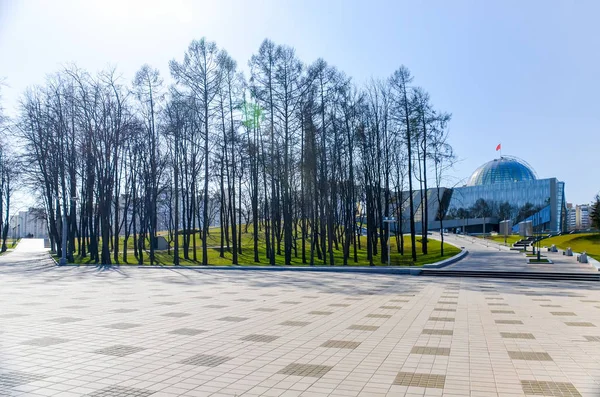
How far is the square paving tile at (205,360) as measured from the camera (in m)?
6.73

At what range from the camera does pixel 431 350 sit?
776cm

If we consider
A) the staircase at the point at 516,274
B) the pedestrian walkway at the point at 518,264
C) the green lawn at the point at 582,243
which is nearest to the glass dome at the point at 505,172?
the green lawn at the point at 582,243

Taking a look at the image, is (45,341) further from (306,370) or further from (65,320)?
(306,370)

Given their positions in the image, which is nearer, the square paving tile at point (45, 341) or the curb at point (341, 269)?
the square paving tile at point (45, 341)

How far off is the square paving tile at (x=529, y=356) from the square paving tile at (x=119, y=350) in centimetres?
596

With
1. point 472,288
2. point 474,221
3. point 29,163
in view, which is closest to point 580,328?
point 472,288

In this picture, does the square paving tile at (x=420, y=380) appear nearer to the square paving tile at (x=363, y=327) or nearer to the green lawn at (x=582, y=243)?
the square paving tile at (x=363, y=327)

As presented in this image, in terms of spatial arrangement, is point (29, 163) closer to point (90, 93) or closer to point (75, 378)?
point (90, 93)

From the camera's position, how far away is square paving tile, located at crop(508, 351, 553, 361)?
23.6 ft

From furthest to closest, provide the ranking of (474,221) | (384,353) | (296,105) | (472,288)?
(474,221) < (296,105) < (472,288) < (384,353)

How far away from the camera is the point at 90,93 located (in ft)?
114

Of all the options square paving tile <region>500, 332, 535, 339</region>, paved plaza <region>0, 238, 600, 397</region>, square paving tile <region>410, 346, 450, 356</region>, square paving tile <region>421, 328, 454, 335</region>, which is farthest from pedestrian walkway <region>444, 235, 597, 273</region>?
square paving tile <region>410, 346, 450, 356</region>

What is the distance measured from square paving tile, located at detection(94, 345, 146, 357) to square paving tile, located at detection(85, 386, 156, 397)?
1.71 meters

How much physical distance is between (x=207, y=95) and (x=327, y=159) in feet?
32.0
